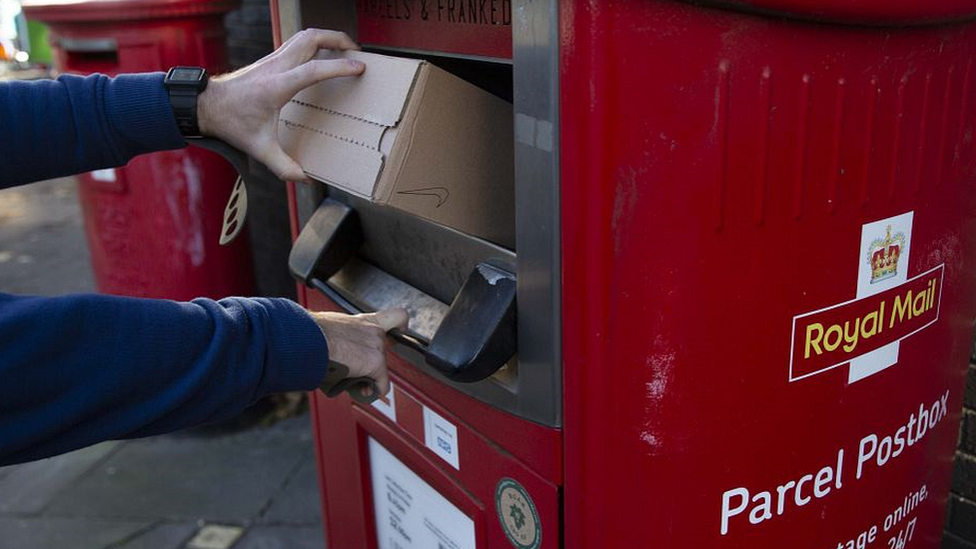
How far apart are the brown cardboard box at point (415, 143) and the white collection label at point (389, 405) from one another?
419 mm

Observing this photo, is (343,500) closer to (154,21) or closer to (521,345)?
(521,345)

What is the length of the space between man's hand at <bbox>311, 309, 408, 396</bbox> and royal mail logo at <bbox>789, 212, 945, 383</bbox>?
1.93 feet

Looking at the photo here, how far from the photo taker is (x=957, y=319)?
Result: 5.05ft

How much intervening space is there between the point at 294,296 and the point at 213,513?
3.95 ft

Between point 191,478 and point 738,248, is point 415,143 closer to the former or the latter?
point 738,248

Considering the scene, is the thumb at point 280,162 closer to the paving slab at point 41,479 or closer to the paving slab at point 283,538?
the paving slab at point 283,538

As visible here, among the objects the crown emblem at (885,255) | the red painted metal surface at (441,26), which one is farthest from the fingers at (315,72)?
the crown emblem at (885,255)

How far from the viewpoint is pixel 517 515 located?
4.65ft

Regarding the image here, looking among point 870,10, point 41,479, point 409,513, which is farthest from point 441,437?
point 41,479

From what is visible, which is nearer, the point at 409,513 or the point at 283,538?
the point at 409,513

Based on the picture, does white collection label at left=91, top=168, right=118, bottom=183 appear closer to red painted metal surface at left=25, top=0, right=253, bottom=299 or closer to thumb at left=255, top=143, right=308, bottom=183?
red painted metal surface at left=25, top=0, right=253, bottom=299

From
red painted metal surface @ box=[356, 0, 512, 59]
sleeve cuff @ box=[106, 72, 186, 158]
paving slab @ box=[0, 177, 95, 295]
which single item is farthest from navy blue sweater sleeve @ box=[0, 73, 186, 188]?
paving slab @ box=[0, 177, 95, 295]

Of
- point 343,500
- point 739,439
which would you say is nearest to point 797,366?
point 739,439

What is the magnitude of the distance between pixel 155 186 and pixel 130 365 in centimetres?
224
